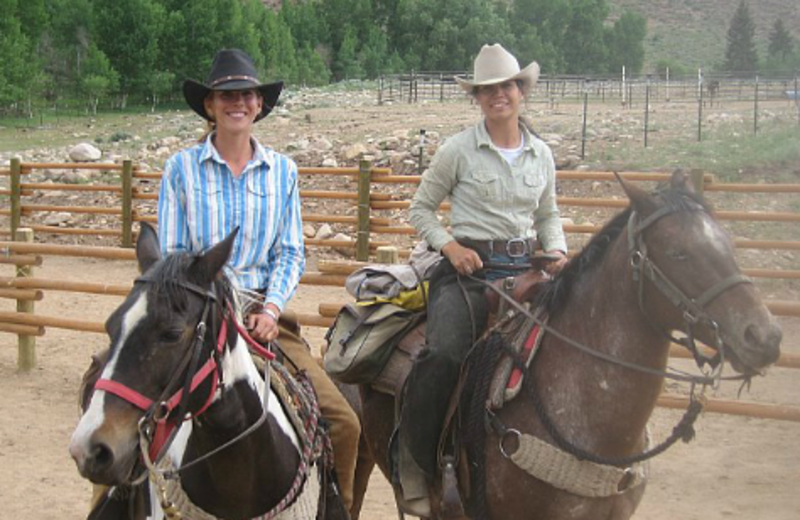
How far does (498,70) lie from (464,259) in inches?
30.5

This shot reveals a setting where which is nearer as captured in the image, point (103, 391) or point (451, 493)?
point (103, 391)

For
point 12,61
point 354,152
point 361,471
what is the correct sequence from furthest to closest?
point 12,61 → point 354,152 → point 361,471

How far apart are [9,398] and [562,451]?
5896 millimetres

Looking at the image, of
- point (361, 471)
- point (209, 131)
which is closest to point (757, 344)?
point (209, 131)

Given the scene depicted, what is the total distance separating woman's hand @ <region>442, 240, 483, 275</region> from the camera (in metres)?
3.62

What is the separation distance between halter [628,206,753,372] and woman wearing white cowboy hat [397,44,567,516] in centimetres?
69

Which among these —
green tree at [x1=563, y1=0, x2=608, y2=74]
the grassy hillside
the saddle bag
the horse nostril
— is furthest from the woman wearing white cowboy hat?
the grassy hillside

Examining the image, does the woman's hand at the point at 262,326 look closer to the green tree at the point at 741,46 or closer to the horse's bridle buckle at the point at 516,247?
the horse's bridle buckle at the point at 516,247

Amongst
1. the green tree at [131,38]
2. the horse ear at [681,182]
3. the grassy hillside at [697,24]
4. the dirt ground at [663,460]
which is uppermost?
the grassy hillside at [697,24]

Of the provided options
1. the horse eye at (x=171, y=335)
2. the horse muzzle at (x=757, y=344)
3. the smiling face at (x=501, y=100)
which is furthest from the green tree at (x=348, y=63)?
the horse eye at (x=171, y=335)

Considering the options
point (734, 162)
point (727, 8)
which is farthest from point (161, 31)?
point (727, 8)

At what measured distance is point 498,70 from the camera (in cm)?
371

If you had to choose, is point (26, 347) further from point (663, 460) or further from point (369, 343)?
point (663, 460)

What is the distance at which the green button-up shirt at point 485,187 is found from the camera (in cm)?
370
